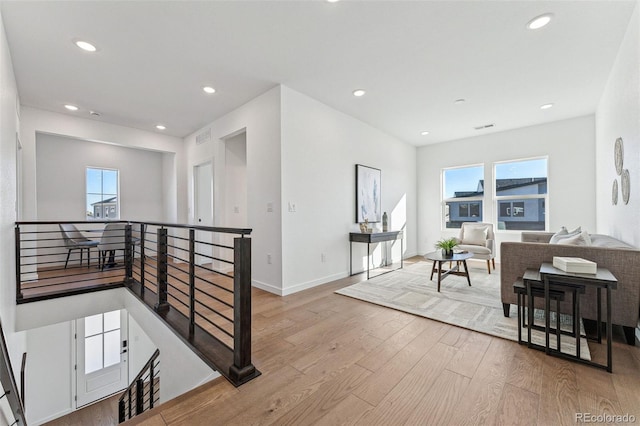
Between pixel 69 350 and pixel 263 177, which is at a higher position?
pixel 263 177

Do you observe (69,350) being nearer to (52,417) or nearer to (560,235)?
(52,417)

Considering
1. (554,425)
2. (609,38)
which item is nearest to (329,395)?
(554,425)

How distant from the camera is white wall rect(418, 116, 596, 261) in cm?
466

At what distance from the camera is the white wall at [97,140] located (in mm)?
4027

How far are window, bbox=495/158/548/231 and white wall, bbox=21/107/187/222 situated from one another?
6641mm

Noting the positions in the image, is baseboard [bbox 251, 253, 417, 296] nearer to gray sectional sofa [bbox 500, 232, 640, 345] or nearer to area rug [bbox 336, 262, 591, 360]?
area rug [bbox 336, 262, 591, 360]

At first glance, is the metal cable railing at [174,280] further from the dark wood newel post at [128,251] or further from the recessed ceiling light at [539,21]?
the recessed ceiling light at [539,21]

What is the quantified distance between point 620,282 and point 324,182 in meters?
3.18

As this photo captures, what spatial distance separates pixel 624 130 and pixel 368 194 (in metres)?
→ 3.16

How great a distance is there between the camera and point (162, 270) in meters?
2.64

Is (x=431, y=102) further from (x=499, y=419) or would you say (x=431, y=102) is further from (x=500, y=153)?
(x=499, y=419)
